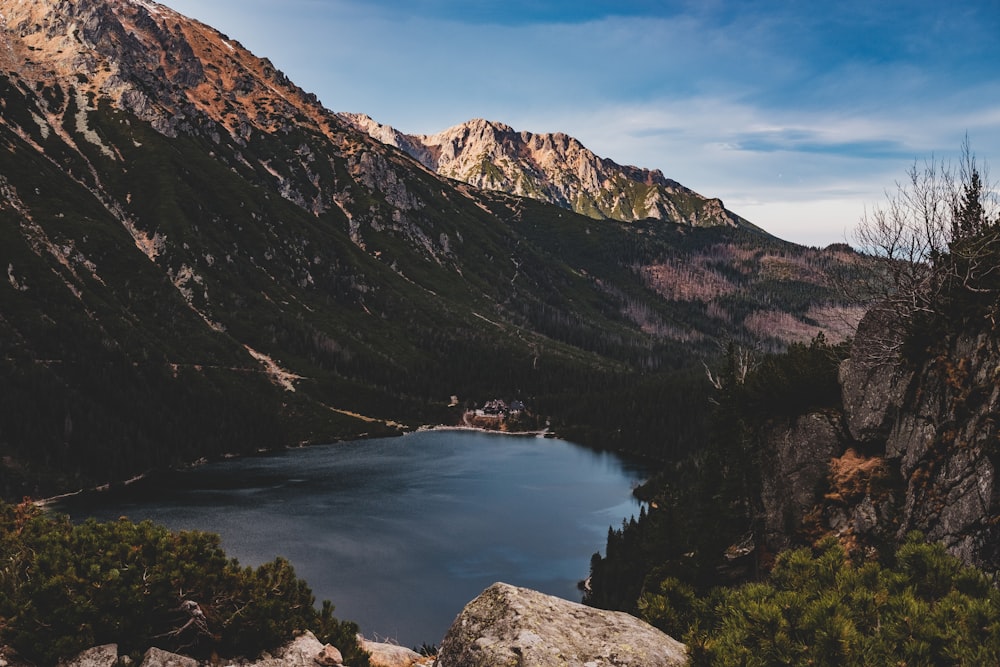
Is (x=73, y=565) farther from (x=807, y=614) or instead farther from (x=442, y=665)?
(x=807, y=614)

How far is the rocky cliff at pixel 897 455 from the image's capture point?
2052 cm

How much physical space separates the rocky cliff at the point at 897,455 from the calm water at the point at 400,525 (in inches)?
2630

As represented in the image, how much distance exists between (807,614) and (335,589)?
106 m

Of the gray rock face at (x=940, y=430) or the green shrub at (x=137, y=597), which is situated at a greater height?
the gray rock face at (x=940, y=430)

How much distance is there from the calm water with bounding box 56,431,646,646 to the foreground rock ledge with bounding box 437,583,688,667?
251 ft

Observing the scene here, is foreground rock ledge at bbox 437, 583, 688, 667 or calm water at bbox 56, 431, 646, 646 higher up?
foreground rock ledge at bbox 437, 583, 688, 667

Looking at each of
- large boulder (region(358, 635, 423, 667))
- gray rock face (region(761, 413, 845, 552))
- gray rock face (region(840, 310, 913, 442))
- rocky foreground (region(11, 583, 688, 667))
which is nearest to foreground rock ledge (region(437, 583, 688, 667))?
rocky foreground (region(11, 583, 688, 667))

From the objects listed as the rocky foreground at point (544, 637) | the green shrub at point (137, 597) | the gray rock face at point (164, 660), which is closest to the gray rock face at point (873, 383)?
the rocky foreground at point (544, 637)

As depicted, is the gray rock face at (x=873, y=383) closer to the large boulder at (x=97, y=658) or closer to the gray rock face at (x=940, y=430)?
the gray rock face at (x=940, y=430)

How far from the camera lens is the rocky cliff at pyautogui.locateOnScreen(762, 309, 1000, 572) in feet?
67.3

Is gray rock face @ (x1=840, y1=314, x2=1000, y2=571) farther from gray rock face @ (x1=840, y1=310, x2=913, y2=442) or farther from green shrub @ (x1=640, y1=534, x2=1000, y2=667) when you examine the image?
green shrub @ (x1=640, y1=534, x2=1000, y2=667)

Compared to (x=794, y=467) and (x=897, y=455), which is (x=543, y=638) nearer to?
(x=897, y=455)

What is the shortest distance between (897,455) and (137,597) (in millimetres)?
27721

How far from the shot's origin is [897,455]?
26.1 meters
